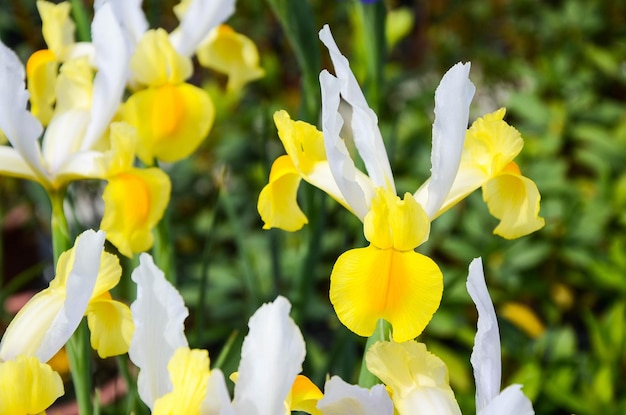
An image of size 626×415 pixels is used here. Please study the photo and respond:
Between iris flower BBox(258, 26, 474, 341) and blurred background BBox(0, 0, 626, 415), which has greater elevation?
iris flower BBox(258, 26, 474, 341)

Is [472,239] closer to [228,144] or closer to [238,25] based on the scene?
[228,144]

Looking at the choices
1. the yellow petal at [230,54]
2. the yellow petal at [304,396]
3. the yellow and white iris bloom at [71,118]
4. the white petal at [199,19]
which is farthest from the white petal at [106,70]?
the yellow petal at [304,396]

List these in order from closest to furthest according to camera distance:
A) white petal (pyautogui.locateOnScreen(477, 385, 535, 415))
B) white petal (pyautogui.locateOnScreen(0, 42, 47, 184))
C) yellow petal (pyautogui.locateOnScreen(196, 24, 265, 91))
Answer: white petal (pyautogui.locateOnScreen(477, 385, 535, 415)) → white petal (pyautogui.locateOnScreen(0, 42, 47, 184)) → yellow petal (pyautogui.locateOnScreen(196, 24, 265, 91))

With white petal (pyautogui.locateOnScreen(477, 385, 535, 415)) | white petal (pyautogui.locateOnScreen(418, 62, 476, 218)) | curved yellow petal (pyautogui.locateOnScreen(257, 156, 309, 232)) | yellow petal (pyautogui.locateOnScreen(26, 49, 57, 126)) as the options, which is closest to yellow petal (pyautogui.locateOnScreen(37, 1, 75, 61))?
yellow petal (pyautogui.locateOnScreen(26, 49, 57, 126))

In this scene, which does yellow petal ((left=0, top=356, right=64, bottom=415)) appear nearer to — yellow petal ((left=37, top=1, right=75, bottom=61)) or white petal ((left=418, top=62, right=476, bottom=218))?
white petal ((left=418, top=62, right=476, bottom=218))

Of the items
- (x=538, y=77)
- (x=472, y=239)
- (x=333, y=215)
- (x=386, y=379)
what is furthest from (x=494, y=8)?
(x=386, y=379)

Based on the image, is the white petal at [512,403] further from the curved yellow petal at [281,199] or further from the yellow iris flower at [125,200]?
the yellow iris flower at [125,200]
